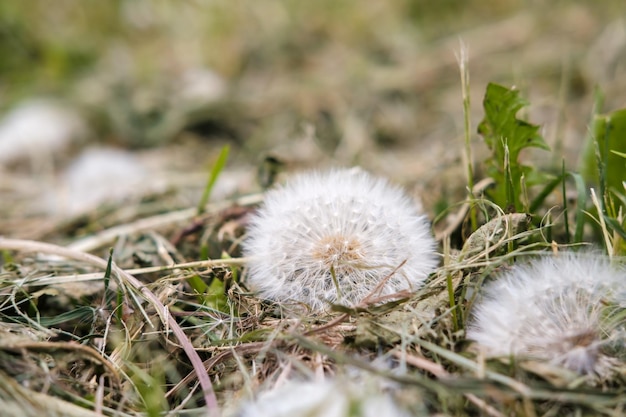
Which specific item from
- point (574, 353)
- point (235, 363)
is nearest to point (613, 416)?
point (574, 353)

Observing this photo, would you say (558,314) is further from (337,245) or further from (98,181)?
(98,181)

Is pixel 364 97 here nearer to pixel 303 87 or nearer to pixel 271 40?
pixel 303 87

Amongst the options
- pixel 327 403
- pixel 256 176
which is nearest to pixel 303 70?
pixel 256 176

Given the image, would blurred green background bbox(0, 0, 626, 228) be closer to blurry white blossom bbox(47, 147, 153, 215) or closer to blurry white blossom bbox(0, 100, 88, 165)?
blurry white blossom bbox(0, 100, 88, 165)

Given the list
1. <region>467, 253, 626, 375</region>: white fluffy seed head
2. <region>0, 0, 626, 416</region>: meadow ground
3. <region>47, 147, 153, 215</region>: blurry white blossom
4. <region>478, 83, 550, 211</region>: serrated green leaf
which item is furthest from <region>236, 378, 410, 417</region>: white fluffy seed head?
<region>47, 147, 153, 215</region>: blurry white blossom

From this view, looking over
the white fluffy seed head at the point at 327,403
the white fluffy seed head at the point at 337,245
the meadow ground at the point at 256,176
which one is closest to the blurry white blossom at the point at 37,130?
the meadow ground at the point at 256,176

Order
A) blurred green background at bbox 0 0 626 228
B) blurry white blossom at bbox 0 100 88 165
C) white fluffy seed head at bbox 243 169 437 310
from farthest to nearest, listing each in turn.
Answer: blurry white blossom at bbox 0 100 88 165
blurred green background at bbox 0 0 626 228
white fluffy seed head at bbox 243 169 437 310

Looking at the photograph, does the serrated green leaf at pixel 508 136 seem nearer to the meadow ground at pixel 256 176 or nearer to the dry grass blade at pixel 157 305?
the meadow ground at pixel 256 176
